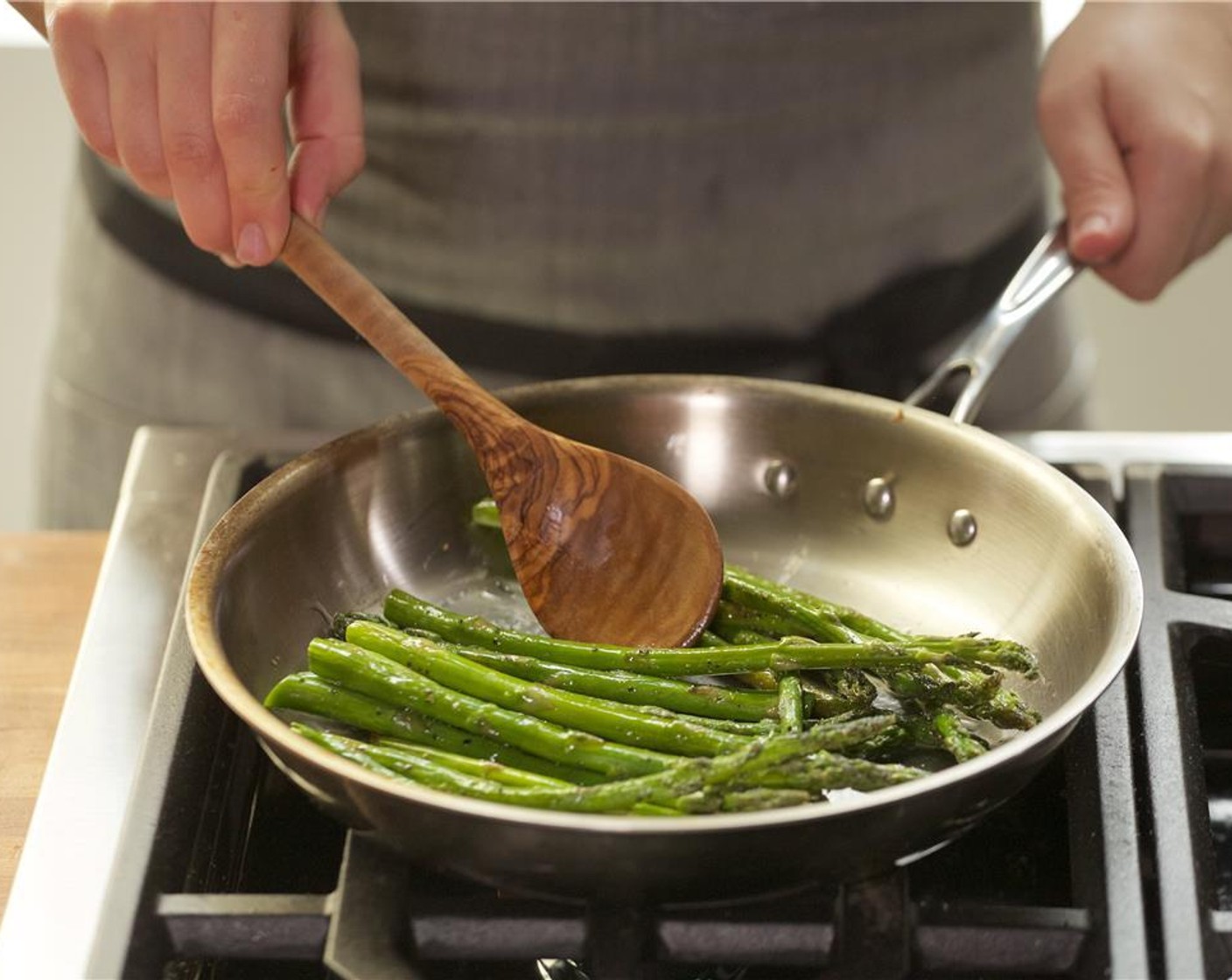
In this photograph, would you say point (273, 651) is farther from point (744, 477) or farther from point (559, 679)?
point (744, 477)

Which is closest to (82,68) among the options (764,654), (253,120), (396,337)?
(253,120)

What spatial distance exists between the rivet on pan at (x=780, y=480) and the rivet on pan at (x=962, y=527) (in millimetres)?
162

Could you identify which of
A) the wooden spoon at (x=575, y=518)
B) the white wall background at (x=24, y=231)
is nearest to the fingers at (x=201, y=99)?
the wooden spoon at (x=575, y=518)

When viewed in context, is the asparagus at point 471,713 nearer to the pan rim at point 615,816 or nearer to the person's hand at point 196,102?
the pan rim at point 615,816

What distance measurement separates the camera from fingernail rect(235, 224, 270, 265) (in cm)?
137

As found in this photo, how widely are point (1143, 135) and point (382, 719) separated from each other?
1.05 meters

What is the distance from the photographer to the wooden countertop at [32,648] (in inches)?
46.7

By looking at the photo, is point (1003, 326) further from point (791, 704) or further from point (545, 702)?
point (545, 702)

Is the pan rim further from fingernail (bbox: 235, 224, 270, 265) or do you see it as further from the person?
the person

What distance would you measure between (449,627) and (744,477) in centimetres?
37

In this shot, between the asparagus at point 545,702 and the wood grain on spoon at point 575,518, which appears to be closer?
the asparagus at point 545,702

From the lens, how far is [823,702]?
1.23m

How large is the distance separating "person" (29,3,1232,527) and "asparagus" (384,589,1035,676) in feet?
1.94

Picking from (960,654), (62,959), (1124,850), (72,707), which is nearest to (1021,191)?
(960,654)
